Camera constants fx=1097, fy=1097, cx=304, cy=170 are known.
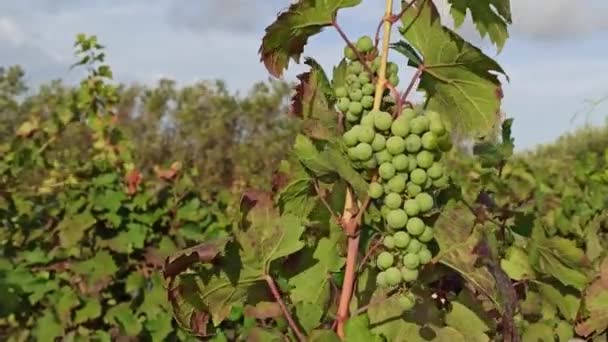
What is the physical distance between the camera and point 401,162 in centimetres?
157

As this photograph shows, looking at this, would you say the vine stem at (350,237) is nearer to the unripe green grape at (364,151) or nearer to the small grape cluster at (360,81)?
the small grape cluster at (360,81)

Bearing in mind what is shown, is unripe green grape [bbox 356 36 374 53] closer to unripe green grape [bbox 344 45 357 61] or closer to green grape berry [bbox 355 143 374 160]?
unripe green grape [bbox 344 45 357 61]

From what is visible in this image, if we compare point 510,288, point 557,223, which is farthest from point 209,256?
point 557,223

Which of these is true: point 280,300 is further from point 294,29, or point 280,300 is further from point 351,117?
point 294,29

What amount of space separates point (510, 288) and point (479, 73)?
35 cm

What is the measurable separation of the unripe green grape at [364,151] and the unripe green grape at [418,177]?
68mm

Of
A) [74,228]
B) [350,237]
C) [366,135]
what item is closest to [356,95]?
[366,135]

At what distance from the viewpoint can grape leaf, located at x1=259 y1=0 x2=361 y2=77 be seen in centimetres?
178

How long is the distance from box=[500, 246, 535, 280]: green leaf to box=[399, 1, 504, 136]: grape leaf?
1.16 feet

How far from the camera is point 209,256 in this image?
65.0 inches

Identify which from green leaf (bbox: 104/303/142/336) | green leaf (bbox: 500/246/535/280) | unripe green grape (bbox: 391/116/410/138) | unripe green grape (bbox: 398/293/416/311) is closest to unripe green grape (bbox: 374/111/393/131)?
unripe green grape (bbox: 391/116/410/138)

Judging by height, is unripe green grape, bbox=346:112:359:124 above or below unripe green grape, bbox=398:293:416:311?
above

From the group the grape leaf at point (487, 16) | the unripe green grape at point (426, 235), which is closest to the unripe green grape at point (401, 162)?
the unripe green grape at point (426, 235)

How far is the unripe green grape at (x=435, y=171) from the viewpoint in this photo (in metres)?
1.59
